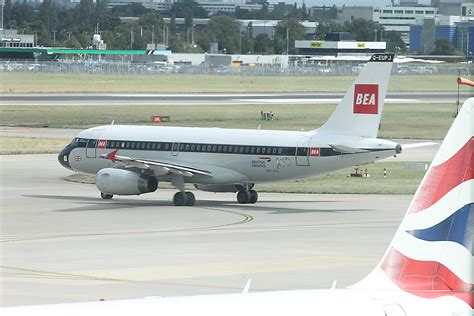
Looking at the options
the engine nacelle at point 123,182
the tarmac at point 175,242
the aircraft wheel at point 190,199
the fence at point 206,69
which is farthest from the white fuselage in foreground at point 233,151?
the fence at point 206,69

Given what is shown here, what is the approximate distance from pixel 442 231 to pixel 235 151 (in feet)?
117

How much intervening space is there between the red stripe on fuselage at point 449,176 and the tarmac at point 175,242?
13.2 m

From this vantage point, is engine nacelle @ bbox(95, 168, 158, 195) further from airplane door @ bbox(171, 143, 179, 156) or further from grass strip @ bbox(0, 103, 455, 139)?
grass strip @ bbox(0, 103, 455, 139)

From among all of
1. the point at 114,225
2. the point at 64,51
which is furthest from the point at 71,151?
the point at 64,51

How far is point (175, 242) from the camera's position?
130 feet

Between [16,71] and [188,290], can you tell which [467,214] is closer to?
[188,290]

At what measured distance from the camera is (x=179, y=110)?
371 ft

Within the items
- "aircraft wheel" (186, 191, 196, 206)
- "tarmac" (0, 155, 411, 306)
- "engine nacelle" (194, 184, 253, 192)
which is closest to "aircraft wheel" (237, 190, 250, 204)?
"engine nacelle" (194, 184, 253, 192)

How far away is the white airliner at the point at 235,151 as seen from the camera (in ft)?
162

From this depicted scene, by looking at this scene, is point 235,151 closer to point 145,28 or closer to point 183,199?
point 183,199

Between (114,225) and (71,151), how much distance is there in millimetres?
10513

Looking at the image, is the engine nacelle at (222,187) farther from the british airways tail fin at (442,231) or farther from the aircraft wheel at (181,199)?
the british airways tail fin at (442,231)

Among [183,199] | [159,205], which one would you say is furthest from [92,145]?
[183,199]

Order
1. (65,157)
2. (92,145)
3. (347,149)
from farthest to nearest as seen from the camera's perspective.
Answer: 1. (65,157)
2. (92,145)
3. (347,149)
